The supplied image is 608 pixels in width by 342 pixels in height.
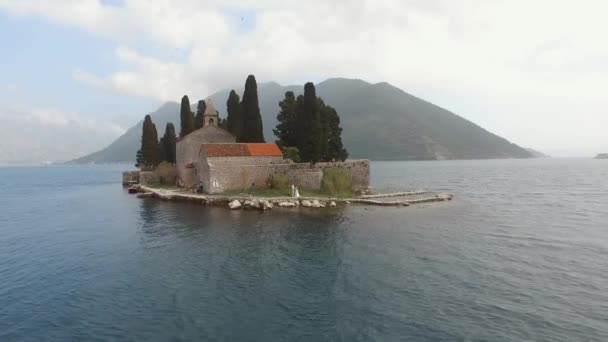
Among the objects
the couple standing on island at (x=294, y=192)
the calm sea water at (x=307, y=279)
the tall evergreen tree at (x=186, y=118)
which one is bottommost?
the calm sea water at (x=307, y=279)

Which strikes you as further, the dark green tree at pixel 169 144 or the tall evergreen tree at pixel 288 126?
the dark green tree at pixel 169 144

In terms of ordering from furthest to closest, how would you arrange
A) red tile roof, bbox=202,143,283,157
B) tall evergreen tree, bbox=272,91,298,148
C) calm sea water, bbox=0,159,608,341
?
tall evergreen tree, bbox=272,91,298,148 < red tile roof, bbox=202,143,283,157 < calm sea water, bbox=0,159,608,341

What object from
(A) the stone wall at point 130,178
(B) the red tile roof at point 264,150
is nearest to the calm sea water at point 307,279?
(B) the red tile roof at point 264,150

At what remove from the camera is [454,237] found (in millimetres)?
26078

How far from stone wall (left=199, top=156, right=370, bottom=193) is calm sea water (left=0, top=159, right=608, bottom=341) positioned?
10.7 metres

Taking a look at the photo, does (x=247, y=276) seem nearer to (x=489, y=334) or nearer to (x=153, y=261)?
(x=153, y=261)

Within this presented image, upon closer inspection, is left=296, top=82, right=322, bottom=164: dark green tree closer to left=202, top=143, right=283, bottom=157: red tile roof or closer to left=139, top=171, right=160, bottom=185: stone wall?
left=202, top=143, right=283, bottom=157: red tile roof

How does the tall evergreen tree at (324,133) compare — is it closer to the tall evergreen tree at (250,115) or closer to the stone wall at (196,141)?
the tall evergreen tree at (250,115)

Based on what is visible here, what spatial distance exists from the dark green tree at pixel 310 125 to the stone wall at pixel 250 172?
5.76 feet

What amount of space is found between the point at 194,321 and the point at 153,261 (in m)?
8.61

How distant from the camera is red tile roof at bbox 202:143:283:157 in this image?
4366 centimetres

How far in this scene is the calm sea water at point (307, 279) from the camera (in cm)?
1334

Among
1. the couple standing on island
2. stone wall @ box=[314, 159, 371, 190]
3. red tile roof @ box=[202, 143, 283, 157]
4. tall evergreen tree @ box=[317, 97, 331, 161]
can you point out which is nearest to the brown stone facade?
red tile roof @ box=[202, 143, 283, 157]

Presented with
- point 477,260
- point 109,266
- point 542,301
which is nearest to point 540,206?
point 477,260
